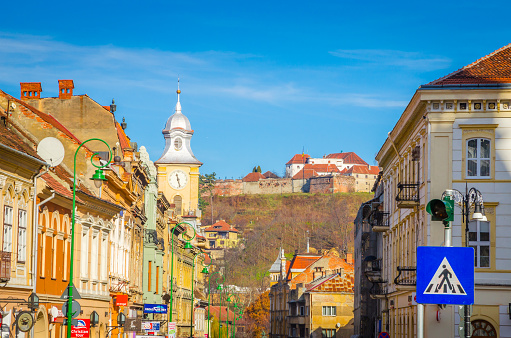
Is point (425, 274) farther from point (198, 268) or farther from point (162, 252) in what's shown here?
point (198, 268)

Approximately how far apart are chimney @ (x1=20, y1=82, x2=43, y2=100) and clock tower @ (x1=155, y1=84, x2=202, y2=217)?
57.3 meters

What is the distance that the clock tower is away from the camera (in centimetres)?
10681

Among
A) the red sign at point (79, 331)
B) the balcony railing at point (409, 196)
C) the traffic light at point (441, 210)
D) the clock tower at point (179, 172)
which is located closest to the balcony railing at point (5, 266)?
the red sign at point (79, 331)

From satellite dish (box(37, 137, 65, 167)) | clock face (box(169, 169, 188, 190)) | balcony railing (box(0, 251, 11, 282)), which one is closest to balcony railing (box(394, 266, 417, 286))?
satellite dish (box(37, 137, 65, 167))

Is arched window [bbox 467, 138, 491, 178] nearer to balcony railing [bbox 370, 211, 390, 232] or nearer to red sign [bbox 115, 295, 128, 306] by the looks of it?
balcony railing [bbox 370, 211, 390, 232]

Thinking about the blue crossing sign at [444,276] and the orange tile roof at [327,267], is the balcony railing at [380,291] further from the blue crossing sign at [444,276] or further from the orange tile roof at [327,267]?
the orange tile roof at [327,267]

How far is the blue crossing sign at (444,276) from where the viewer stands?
1248 cm

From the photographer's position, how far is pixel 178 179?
10862 centimetres

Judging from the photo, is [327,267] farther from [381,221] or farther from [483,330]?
[483,330]

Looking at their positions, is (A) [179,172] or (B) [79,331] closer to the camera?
(B) [79,331]

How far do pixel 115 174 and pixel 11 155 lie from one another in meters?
16.0

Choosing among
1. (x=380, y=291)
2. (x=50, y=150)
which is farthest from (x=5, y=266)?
(x=380, y=291)

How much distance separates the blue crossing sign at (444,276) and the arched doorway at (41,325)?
65.8ft

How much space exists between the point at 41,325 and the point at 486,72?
61.0 feet
